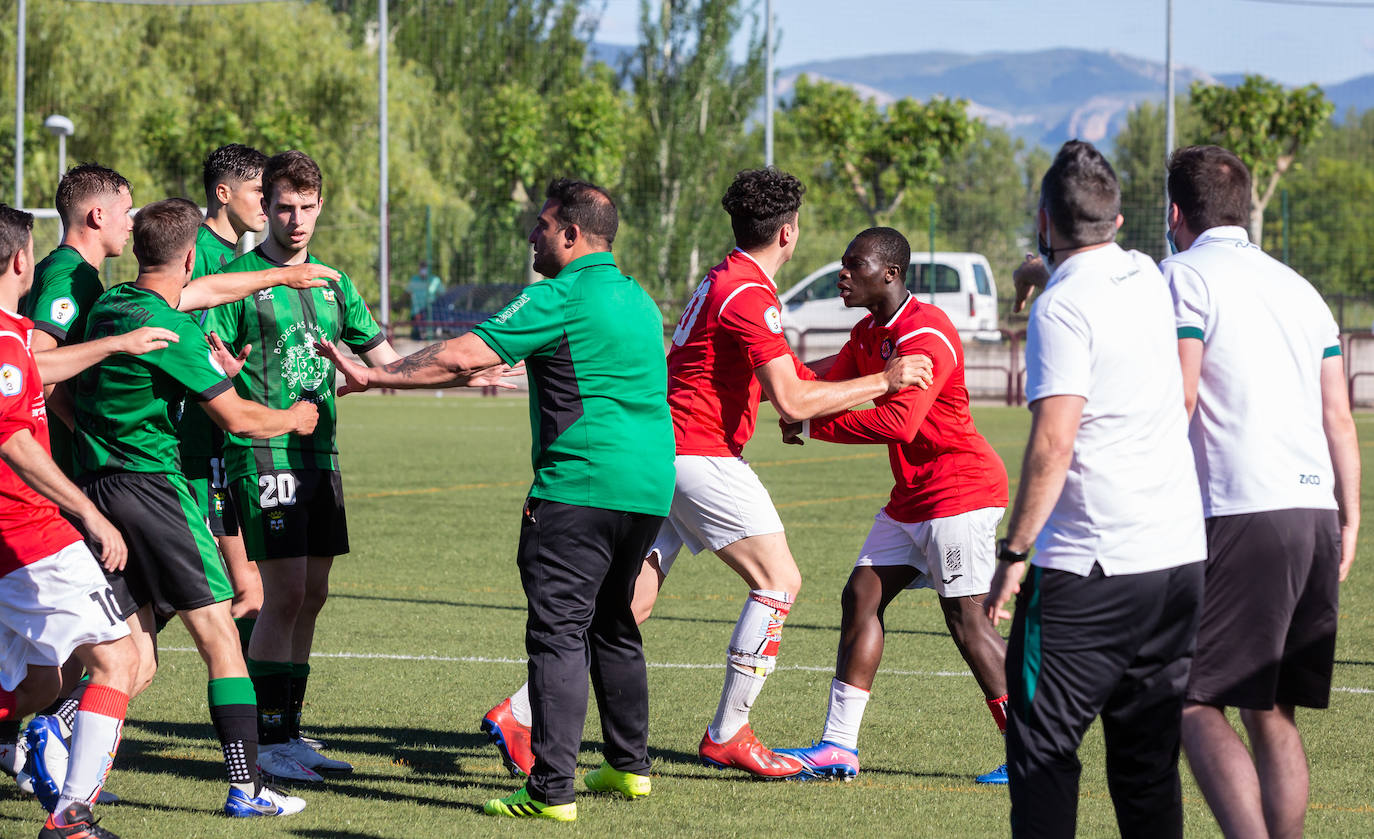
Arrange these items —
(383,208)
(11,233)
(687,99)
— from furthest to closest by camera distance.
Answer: (687,99) → (383,208) → (11,233)

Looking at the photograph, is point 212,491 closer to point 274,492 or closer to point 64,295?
point 274,492

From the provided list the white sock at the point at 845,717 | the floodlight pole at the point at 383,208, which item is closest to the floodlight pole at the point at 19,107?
the floodlight pole at the point at 383,208

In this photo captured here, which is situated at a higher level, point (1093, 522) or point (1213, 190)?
point (1213, 190)

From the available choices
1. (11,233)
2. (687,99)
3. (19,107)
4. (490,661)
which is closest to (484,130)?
(687,99)

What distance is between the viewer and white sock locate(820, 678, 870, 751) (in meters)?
5.46

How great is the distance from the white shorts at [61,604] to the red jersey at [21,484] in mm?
37

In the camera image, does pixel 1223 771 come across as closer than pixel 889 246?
Yes

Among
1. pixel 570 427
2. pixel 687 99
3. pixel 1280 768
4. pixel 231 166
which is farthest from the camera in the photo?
pixel 687 99

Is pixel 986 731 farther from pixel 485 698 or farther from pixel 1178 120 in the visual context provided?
pixel 1178 120

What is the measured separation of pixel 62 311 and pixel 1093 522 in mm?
3554

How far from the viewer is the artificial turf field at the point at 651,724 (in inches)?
192

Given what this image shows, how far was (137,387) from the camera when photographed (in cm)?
470

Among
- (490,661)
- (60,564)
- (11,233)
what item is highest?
(11,233)

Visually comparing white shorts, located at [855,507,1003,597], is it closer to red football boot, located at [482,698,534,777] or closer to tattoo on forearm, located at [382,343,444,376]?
red football boot, located at [482,698,534,777]
